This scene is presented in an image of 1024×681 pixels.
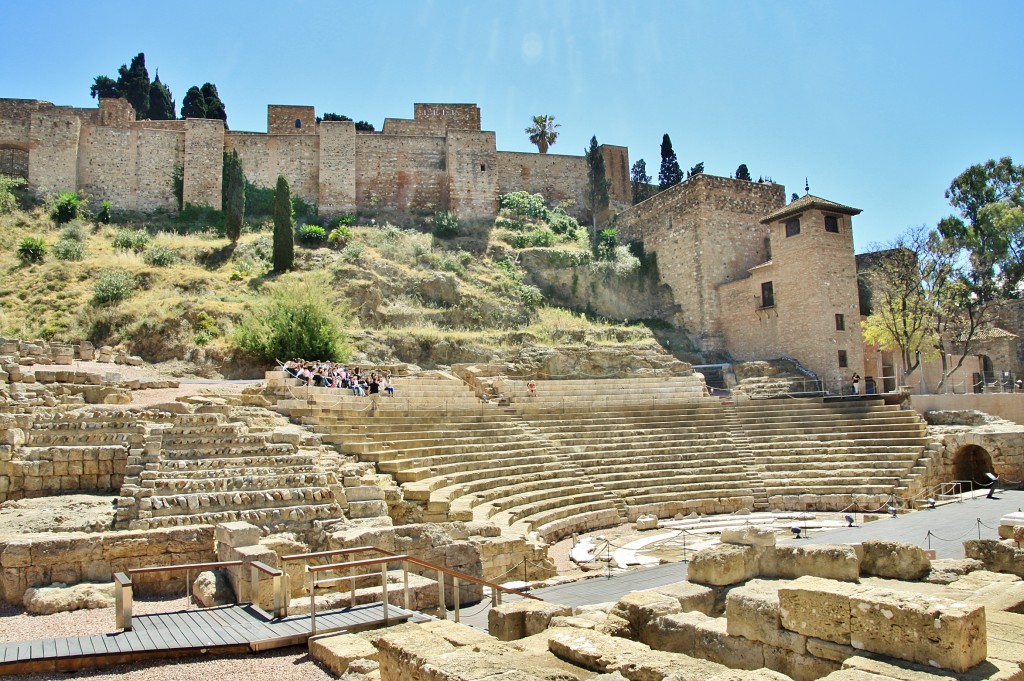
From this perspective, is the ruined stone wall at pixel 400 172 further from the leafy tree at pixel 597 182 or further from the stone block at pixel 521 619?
the stone block at pixel 521 619

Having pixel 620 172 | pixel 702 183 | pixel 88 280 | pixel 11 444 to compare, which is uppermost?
pixel 620 172

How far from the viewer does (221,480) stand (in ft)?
32.8

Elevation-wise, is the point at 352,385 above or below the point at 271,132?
below

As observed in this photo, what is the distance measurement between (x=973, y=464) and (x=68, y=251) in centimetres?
3287

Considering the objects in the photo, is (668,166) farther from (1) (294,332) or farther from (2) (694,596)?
(2) (694,596)

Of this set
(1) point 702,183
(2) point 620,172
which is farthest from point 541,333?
(2) point 620,172

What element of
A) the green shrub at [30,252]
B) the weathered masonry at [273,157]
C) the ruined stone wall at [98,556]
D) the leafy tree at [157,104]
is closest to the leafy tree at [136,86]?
the leafy tree at [157,104]

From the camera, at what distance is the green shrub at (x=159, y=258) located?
2872cm

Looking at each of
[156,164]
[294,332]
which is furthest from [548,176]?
[294,332]

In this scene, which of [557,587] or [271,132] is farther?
[271,132]

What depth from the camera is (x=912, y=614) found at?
14.9 ft

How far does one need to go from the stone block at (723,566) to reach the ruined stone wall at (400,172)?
106ft

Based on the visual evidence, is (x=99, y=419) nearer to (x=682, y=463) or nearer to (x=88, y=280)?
(x=682, y=463)

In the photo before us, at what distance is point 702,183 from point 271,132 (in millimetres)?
22638
